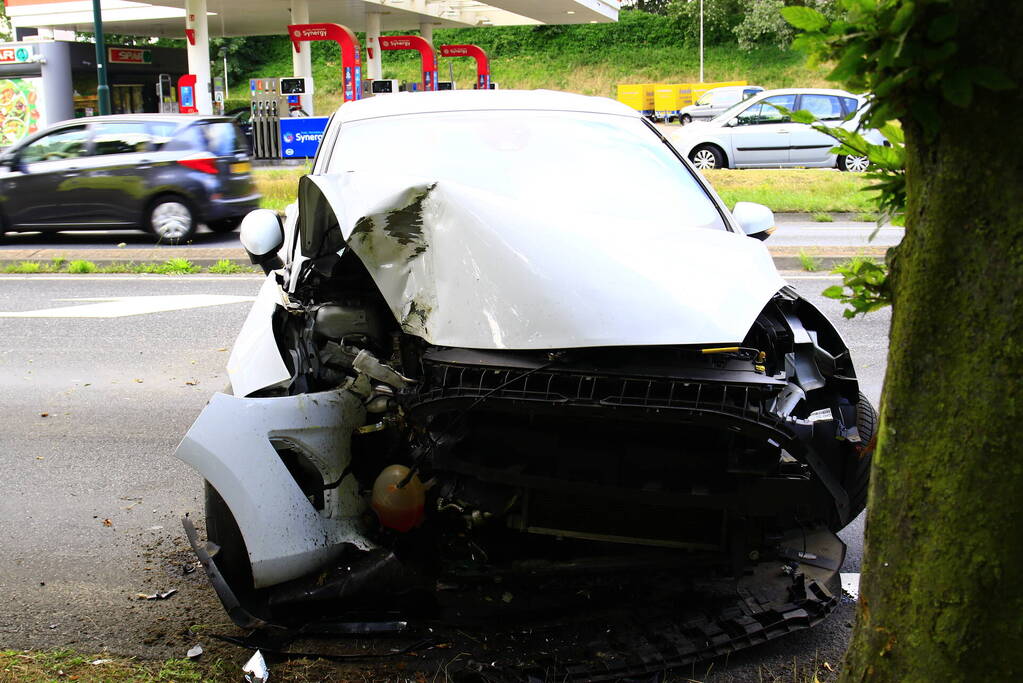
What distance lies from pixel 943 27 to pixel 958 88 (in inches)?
4.5

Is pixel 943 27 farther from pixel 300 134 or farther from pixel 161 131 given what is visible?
pixel 300 134

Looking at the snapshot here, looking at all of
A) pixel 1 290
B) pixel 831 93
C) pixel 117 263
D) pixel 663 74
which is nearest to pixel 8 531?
pixel 1 290

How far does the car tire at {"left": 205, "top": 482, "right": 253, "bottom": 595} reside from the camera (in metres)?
3.43

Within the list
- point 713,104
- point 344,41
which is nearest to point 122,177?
point 344,41

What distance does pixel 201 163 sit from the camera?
13555 millimetres

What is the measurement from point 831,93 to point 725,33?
41767 millimetres

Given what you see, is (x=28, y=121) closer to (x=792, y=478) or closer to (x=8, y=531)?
(x=8, y=531)

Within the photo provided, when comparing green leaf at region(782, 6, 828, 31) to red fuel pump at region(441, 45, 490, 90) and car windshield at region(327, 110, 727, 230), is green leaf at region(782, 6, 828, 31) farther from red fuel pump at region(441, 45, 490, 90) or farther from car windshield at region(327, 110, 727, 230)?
red fuel pump at region(441, 45, 490, 90)

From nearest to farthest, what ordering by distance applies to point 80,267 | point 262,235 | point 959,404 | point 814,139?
point 959,404
point 262,235
point 80,267
point 814,139

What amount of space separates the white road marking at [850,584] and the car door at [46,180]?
12081 millimetres

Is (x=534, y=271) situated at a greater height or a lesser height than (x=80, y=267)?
greater

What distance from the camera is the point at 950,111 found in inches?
76.5

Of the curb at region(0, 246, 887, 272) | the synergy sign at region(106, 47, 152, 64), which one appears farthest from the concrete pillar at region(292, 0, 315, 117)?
the curb at region(0, 246, 887, 272)

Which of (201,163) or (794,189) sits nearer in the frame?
(201,163)
